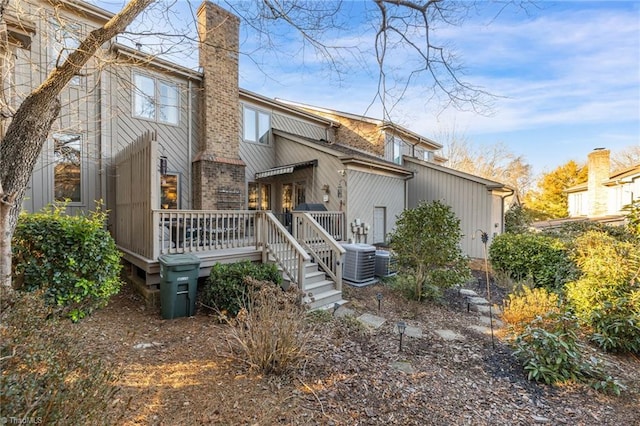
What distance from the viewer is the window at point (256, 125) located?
11391 mm

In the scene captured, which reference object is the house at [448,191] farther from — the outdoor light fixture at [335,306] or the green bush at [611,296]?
the green bush at [611,296]

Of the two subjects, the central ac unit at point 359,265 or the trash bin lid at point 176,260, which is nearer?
the trash bin lid at point 176,260

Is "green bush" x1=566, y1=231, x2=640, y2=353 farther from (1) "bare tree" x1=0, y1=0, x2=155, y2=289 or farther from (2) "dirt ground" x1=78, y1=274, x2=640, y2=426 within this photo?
(1) "bare tree" x1=0, y1=0, x2=155, y2=289

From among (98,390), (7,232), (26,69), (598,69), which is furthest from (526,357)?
(26,69)

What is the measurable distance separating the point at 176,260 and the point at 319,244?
10.9ft

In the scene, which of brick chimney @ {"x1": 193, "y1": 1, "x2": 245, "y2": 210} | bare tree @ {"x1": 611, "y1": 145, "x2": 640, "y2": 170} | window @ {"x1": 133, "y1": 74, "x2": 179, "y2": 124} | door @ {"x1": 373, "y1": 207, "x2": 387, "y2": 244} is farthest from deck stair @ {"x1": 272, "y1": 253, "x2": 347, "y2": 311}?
bare tree @ {"x1": 611, "y1": 145, "x2": 640, "y2": 170}

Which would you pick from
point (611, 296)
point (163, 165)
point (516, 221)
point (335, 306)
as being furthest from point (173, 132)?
point (516, 221)

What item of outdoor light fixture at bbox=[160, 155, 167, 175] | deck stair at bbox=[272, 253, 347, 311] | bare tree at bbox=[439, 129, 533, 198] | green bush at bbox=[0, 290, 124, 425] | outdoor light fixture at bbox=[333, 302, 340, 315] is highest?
bare tree at bbox=[439, 129, 533, 198]

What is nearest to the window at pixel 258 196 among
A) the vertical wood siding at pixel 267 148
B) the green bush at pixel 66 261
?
the vertical wood siding at pixel 267 148

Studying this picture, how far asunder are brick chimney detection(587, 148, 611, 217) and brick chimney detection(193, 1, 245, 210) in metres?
20.8

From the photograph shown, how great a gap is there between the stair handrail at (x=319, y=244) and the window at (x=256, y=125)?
5.16 metres

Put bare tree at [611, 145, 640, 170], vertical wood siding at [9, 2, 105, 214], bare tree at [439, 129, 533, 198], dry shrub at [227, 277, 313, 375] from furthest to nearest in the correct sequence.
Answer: bare tree at [611, 145, 640, 170], bare tree at [439, 129, 533, 198], vertical wood siding at [9, 2, 105, 214], dry shrub at [227, 277, 313, 375]

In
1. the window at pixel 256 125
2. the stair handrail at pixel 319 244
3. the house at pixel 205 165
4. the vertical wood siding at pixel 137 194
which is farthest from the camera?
the window at pixel 256 125

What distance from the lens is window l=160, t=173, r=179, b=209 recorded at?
945cm
